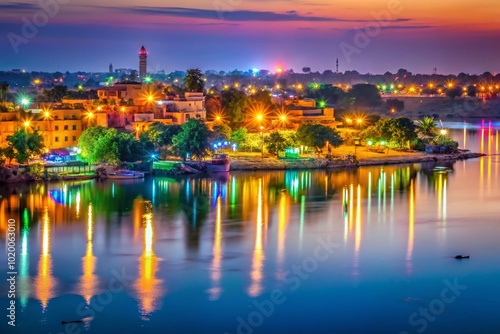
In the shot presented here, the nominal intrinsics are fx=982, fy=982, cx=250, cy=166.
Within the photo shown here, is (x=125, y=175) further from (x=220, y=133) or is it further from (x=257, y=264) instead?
(x=257, y=264)

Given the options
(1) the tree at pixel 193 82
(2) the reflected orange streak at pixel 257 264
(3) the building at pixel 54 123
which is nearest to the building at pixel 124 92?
(1) the tree at pixel 193 82

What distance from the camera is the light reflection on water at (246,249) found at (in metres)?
7.10

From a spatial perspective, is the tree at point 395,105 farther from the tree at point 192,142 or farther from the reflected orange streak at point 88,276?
the reflected orange streak at point 88,276

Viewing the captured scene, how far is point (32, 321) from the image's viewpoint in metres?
6.81

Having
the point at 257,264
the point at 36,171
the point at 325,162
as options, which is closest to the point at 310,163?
the point at 325,162

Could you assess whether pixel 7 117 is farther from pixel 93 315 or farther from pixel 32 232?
pixel 93 315

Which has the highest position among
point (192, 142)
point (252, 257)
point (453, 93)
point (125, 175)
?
point (453, 93)

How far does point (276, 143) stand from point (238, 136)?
909mm

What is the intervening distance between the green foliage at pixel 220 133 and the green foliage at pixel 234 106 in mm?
1832

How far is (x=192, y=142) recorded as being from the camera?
1486cm

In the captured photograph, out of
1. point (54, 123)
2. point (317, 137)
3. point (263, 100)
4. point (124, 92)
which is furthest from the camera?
point (263, 100)

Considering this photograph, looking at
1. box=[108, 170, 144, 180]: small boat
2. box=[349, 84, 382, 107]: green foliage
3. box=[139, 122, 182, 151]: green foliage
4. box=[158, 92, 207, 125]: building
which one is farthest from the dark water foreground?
box=[349, 84, 382, 107]: green foliage

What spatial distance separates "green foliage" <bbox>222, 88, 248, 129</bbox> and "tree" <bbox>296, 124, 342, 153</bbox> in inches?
94.9

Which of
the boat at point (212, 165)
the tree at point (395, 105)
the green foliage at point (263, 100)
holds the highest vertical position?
the tree at point (395, 105)
